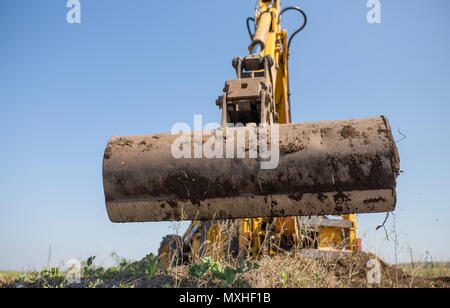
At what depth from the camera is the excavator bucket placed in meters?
2.68

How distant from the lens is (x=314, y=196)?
274 centimetres

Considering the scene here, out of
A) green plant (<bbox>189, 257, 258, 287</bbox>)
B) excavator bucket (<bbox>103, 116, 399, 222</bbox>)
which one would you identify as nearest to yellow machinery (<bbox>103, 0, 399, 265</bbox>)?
excavator bucket (<bbox>103, 116, 399, 222</bbox>)

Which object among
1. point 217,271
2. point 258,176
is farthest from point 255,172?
point 217,271

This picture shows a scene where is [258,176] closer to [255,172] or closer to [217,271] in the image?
[255,172]

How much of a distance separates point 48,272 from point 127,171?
232 centimetres

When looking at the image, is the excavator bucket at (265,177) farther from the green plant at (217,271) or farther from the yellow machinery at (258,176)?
the green plant at (217,271)

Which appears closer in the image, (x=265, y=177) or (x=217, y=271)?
(x=265, y=177)

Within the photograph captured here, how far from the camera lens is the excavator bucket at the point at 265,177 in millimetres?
2680

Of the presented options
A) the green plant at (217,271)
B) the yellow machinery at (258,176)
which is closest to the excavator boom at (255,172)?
the yellow machinery at (258,176)

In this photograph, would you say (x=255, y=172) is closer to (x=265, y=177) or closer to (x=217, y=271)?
(x=265, y=177)

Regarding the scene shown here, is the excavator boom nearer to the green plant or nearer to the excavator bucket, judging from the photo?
the excavator bucket

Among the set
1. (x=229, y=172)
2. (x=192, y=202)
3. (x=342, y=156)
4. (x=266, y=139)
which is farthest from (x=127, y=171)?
(x=342, y=156)

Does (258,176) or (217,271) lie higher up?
(258,176)

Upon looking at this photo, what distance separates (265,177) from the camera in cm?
277
